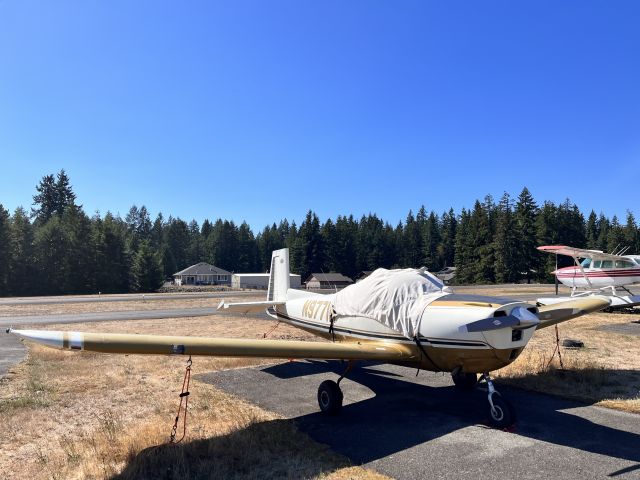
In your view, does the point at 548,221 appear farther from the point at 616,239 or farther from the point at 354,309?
the point at 354,309

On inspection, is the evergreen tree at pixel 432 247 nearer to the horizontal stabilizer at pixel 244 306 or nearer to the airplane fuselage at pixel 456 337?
the horizontal stabilizer at pixel 244 306

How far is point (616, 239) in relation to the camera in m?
102

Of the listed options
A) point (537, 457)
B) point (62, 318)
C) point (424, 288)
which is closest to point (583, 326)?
point (424, 288)

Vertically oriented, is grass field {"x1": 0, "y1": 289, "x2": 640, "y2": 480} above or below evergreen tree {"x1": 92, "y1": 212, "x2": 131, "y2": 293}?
below

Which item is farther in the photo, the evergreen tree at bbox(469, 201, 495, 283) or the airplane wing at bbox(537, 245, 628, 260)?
the evergreen tree at bbox(469, 201, 495, 283)

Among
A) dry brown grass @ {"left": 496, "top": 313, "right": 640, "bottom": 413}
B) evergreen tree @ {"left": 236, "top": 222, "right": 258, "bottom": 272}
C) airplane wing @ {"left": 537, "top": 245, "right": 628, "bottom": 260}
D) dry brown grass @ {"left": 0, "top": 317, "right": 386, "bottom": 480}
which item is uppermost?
evergreen tree @ {"left": 236, "top": 222, "right": 258, "bottom": 272}

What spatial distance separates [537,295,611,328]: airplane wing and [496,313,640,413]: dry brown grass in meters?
1.17

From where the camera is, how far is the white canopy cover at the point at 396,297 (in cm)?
761

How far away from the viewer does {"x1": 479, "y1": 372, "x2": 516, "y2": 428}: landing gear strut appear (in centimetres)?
653

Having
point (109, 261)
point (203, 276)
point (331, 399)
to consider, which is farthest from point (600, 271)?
point (203, 276)

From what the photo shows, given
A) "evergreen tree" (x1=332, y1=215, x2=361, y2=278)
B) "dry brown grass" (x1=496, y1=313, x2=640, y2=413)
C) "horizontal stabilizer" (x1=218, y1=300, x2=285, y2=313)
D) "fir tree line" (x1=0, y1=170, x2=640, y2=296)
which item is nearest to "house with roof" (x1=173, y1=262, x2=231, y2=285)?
"fir tree line" (x1=0, y1=170, x2=640, y2=296)

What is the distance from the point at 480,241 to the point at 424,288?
284 feet

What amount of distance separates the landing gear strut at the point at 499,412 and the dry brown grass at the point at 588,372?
252 centimetres

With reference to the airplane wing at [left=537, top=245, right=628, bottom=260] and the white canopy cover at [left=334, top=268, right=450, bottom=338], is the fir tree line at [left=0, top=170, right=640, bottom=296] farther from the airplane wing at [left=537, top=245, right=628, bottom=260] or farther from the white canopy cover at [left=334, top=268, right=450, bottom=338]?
the white canopy cover at [left=334, top=268, right=450, bottom=338]
